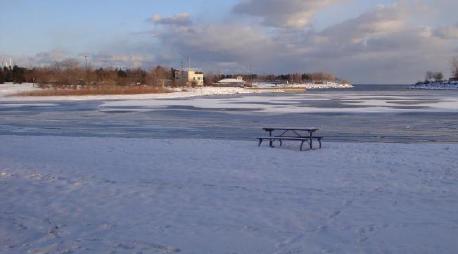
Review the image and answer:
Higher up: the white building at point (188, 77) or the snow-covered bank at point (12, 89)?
the white building at point (188, 77)

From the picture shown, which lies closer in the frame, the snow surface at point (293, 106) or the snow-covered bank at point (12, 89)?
the snow surface at point (293, 106)

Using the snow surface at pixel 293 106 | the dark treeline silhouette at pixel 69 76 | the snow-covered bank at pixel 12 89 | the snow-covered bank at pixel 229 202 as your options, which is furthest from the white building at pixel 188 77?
the snow-covered bank at pixel 229 202

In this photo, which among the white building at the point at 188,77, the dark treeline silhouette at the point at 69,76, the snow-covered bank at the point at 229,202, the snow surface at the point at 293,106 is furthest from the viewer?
the white building at the point at 188,77

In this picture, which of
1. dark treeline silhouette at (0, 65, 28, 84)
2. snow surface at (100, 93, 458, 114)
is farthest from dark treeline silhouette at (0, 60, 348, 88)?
snow surface at (100, 93, 458, 114)

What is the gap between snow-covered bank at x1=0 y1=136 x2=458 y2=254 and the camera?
5508mm

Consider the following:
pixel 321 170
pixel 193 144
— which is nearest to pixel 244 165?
pixel 321 170

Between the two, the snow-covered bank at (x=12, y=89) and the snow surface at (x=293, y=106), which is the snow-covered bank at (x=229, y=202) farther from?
the snow-covered bank at (x=12, y=89)

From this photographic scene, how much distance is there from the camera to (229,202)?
722 cm

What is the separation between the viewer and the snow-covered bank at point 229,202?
5508mm

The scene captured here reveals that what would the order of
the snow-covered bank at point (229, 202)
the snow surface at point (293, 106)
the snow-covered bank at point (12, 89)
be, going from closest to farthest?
the snow-covered bank at point (229, 202) < the snow surface at point (293, 106) < the snow-covered bank at point (12, 89)

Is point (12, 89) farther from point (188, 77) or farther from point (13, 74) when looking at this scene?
point (188, 77)

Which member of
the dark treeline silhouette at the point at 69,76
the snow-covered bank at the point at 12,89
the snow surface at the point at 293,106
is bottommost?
the snow surface at the point at 293,106

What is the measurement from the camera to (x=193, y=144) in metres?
13.9

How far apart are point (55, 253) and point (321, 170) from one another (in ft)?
19.4
